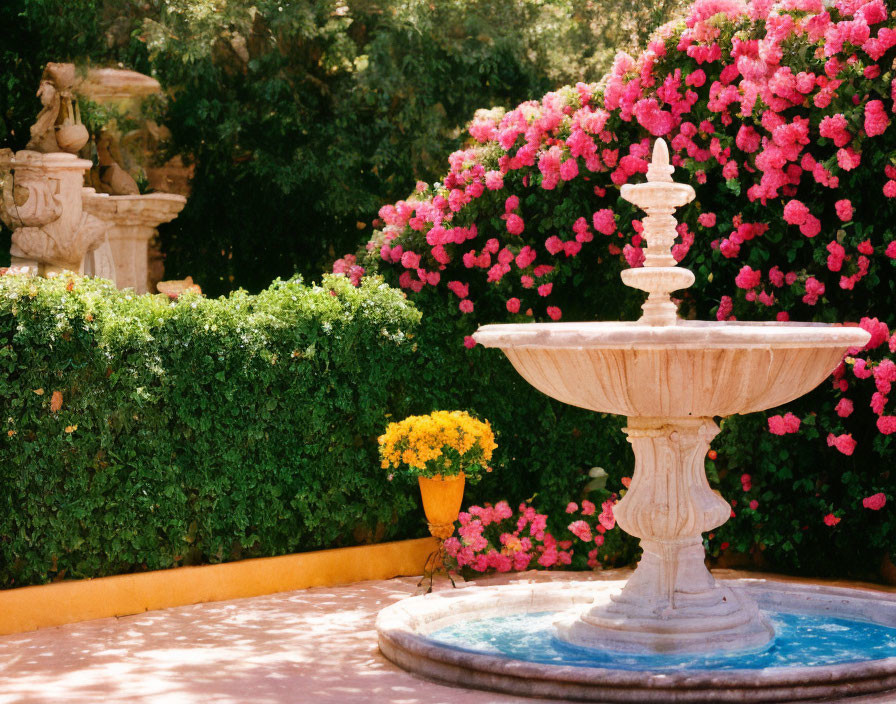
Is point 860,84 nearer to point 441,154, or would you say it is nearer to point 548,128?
point 548,128

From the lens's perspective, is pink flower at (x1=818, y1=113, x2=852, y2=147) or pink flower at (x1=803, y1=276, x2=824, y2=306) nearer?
pink flower at (x1=818, y1=113, x2=852, y2=147)

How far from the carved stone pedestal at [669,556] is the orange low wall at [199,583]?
249 centimetres

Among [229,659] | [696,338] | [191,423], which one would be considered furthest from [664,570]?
[191,423]

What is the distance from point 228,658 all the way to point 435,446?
216 centimetres

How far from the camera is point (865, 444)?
7324 millimetres

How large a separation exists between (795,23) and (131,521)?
188 inches

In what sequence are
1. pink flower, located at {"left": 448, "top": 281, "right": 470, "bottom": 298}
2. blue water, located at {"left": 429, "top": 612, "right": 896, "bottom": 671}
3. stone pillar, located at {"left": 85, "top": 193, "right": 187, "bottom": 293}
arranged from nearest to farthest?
blue water, located at {"left": 429, "top": 612, "right": 896, "bottom": 671}
pink flower, located at {"left": 448, "top": 281, "right": 470, "bottom": 298}
stone pillar, located at {"left": 85, "top": 193, "right": 187, "bottom": 293}

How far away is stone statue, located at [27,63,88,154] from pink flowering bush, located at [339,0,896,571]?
615cm

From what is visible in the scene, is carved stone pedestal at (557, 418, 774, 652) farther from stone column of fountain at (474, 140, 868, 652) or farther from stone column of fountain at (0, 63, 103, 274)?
stone column of fountain at (0, 63, 103, 274)

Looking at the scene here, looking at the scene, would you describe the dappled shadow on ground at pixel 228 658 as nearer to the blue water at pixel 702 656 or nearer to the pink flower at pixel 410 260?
the blue water at pixel 702 656

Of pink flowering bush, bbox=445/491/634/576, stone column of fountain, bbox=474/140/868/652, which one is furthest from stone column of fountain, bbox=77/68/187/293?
stone column of fountain, bbox=474/140/868/652

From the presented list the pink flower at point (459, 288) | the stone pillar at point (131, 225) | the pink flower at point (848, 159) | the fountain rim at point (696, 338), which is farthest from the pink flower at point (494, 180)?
the stone pillar at point (131, 225)

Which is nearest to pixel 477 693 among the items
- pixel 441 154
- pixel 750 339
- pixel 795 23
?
pixel 750 339

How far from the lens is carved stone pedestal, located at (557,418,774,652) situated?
5.70 metres
